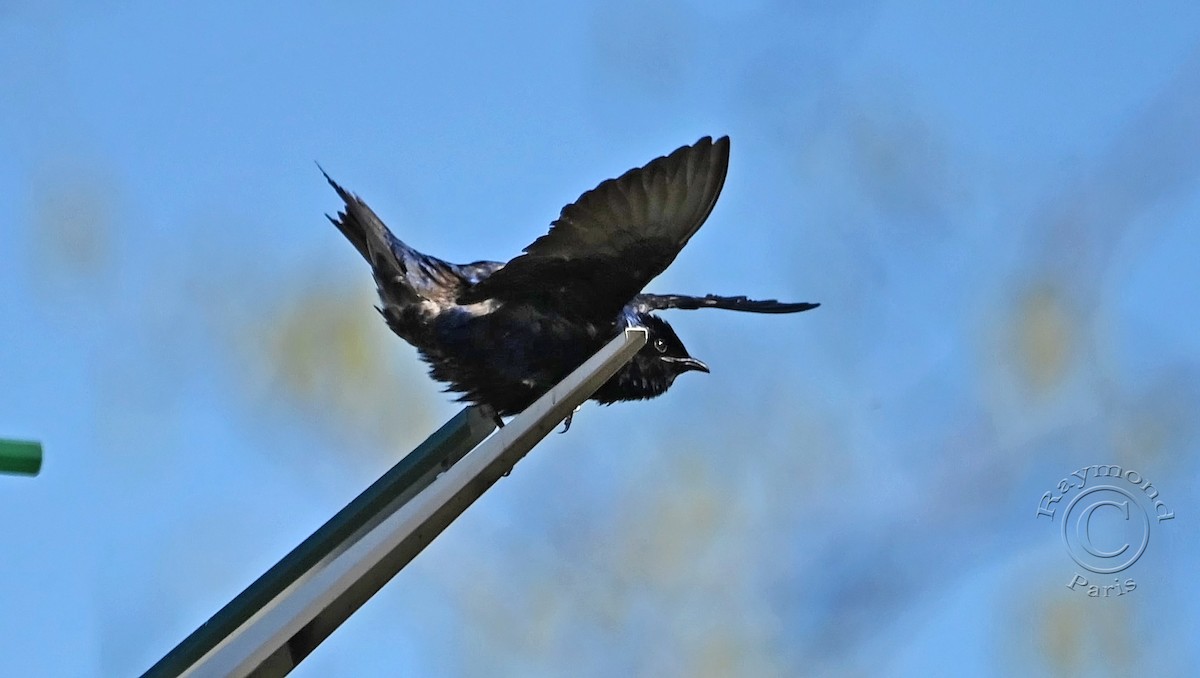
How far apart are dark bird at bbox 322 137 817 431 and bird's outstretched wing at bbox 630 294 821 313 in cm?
54

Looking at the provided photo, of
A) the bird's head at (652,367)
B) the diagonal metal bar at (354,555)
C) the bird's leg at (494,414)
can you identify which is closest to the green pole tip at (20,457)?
the diagonal metal bar at (354,555)

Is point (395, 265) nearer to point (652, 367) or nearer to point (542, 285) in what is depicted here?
point (542, 285)

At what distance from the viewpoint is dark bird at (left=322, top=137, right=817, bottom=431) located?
715cm

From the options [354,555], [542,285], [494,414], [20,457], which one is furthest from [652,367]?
[20,457]

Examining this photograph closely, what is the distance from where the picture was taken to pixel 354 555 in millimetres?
3004

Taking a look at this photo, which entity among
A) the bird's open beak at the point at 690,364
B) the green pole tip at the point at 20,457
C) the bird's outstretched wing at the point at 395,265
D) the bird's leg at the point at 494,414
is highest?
the bird's open beak at the point at 690,364

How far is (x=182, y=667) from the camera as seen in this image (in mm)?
3377

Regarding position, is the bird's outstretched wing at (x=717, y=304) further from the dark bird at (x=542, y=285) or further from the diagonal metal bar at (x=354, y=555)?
the diagonal metal bar at (x=354, y=555)

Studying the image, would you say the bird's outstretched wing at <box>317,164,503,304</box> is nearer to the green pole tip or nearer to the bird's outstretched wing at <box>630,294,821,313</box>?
the bird's outstretched wing at <box>630,294,821,313</box>

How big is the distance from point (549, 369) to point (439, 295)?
662 mm

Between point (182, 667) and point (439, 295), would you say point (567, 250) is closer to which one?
point (439, 295)

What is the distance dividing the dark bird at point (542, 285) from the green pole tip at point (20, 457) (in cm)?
431

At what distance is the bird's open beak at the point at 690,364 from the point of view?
8.13 metres

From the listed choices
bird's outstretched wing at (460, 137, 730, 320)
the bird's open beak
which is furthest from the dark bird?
the bird's open beak
